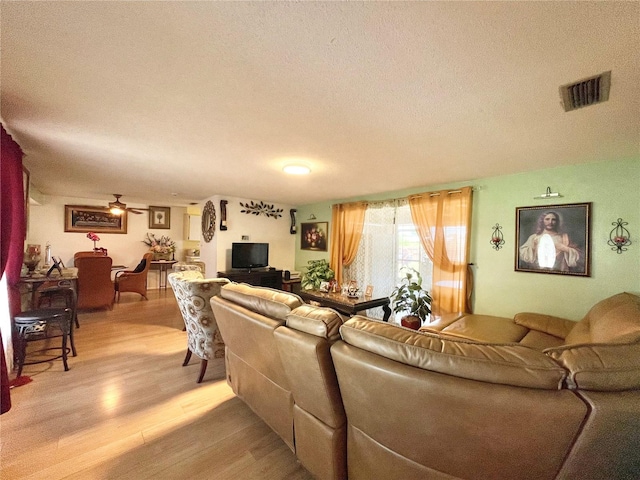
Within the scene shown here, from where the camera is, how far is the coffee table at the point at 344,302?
313 centimetres

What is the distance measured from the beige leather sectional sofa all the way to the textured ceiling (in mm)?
1239

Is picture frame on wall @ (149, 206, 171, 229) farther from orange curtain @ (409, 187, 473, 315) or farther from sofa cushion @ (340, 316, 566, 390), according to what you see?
sofa cushion @ (340, 316, 566, 390)

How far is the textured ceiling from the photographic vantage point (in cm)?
92

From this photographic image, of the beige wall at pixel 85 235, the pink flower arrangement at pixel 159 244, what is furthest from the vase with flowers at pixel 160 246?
the beige wall at pixel 85 235

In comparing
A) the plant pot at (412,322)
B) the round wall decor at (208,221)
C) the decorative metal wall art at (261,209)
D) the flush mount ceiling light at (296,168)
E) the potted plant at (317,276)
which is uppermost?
the flush mount ceiling light at (296,168)

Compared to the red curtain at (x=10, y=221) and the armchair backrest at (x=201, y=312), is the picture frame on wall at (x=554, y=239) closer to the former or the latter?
the armchair backrest at (x=201, y=312)

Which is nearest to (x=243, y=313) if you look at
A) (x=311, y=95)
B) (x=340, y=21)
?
(x=311, y=95)

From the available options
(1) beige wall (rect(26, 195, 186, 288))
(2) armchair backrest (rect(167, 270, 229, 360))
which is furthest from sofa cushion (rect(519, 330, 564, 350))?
(1) beige wall (rect(26, 195, 186, 288))

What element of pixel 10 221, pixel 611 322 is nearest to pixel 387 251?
pixel 611 322

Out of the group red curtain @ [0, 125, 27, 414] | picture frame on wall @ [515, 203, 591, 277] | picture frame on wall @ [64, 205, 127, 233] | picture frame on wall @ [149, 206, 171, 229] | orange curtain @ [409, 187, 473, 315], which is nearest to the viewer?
red curtain @ [0, 125, 27, 414]

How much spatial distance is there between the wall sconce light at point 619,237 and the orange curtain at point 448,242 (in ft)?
4.05

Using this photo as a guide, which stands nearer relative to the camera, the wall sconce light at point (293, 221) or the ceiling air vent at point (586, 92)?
the ceiling air vent at point (586, 92)

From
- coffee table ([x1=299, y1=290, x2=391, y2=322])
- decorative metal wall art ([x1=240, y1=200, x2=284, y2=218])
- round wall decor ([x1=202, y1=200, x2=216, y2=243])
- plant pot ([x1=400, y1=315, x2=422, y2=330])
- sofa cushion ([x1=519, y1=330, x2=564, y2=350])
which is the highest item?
decorative metal wall art ([x1=240, y1=200, x2=284, y2=218])

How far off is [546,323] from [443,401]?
8.29 feet
